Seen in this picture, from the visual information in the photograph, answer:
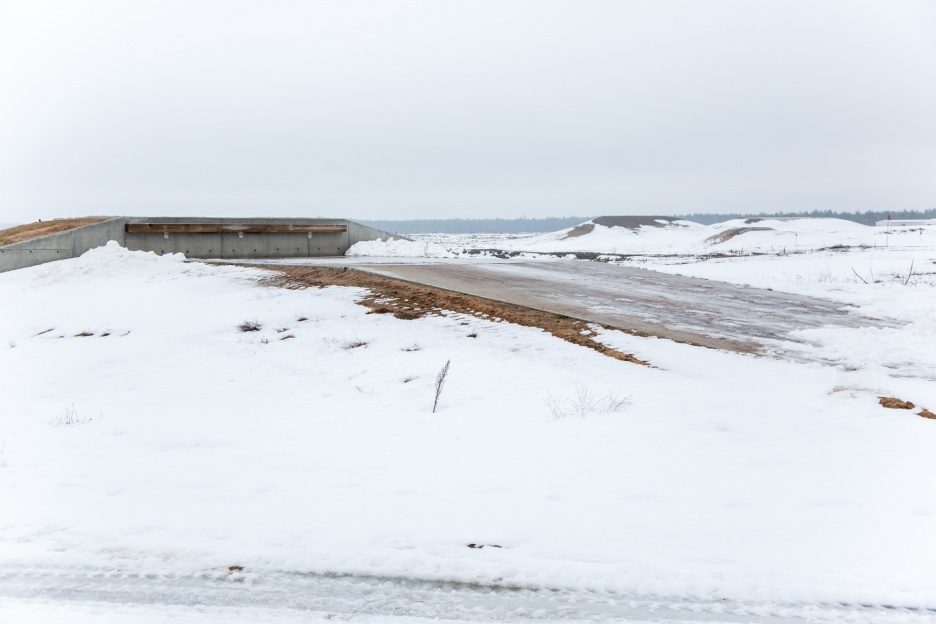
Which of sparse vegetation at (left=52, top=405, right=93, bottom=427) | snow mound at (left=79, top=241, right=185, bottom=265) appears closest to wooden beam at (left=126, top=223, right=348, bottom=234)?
snow mound at (left=79, top=241, right=185, bottom=265)

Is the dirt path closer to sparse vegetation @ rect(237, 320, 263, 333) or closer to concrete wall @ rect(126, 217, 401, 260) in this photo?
sparse vegetation @ rect(237, 320, 263, 333)

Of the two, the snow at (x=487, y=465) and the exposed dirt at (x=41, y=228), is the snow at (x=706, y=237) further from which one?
the snow at (x=487, y=465)

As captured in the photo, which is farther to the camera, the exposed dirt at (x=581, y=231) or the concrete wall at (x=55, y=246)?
the exposed dirt at (x=581, y=231)

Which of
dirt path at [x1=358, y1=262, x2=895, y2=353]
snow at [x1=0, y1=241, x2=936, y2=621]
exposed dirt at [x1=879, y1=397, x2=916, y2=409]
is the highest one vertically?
dirt path at [x1=358, y1=262, x2=895, y2=353]

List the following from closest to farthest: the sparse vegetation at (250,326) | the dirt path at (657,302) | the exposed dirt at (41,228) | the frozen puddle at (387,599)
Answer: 1. the frozen puddle at (387,599)
2. the dirt path at (657,302)
3. the sparse vegetation at (250,326)
4. the exposed dirt at (41,228)

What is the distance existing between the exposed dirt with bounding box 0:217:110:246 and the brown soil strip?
400 inches

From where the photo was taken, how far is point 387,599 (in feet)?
11.6

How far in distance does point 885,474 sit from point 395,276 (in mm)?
10588

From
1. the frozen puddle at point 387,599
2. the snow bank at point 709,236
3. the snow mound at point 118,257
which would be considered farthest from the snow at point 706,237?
the frozen puddle at point 387,599

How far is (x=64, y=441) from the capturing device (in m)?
6.34

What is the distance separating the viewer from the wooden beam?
67.7ft

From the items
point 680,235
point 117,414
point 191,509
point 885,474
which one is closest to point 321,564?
point 191,509

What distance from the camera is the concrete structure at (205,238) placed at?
1839cm

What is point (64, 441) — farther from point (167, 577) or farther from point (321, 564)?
point (321, 564)
